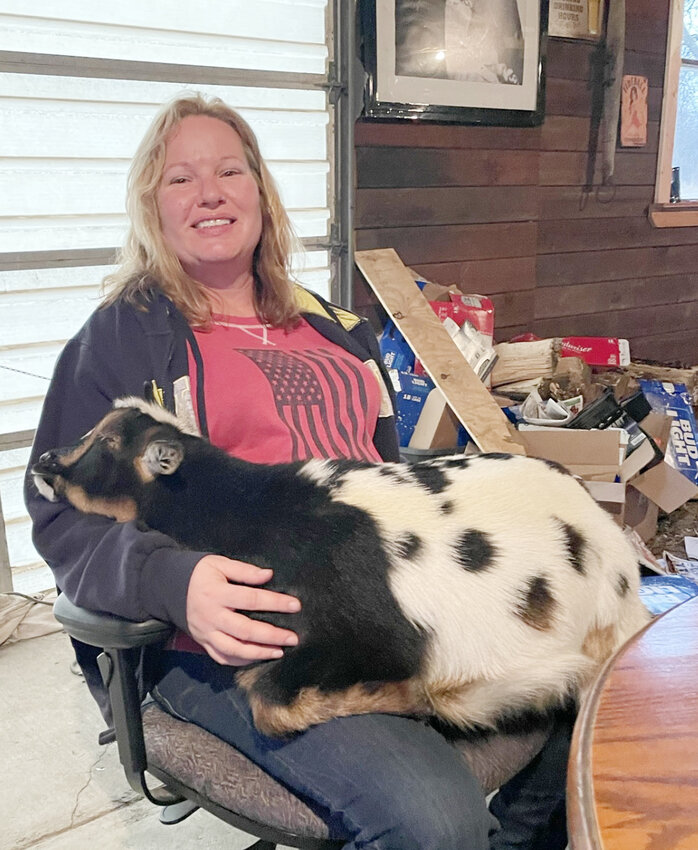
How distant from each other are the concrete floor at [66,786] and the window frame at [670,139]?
3.59 metres

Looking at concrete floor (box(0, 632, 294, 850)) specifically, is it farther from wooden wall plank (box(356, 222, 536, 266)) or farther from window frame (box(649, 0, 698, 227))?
window frame (box(649, 0, 698, 227))

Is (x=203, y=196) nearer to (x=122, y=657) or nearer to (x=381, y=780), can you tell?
(x=122, y=657)

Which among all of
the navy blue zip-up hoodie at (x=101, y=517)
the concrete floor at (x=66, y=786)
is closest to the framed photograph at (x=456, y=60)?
the navy blue zip-up hoodie at (x=101, y=517)

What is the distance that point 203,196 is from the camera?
144cm

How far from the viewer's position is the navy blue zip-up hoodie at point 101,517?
104 cm

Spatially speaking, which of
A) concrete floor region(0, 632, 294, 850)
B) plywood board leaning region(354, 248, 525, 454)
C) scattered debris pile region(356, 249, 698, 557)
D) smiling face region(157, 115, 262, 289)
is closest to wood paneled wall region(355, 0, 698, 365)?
plywood board leaning region(354, 248, 525, 454)

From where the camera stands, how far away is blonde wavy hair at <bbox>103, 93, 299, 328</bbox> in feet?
4.61

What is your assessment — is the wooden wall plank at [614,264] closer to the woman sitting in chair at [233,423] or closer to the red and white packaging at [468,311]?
the red and white packaging at [468,311]

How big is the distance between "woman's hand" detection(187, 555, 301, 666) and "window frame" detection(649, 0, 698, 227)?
12.3ft

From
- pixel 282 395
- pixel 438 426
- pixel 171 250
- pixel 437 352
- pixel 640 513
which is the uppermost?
pixel 171 250

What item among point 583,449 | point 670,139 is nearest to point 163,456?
point 583,449

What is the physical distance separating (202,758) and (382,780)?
27cm

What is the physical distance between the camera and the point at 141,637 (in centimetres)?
102

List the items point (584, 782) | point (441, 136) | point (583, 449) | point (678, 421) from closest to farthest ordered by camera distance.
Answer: point (584, 782) < point (583, 449) < point (441, 136) < point (678, 421)
